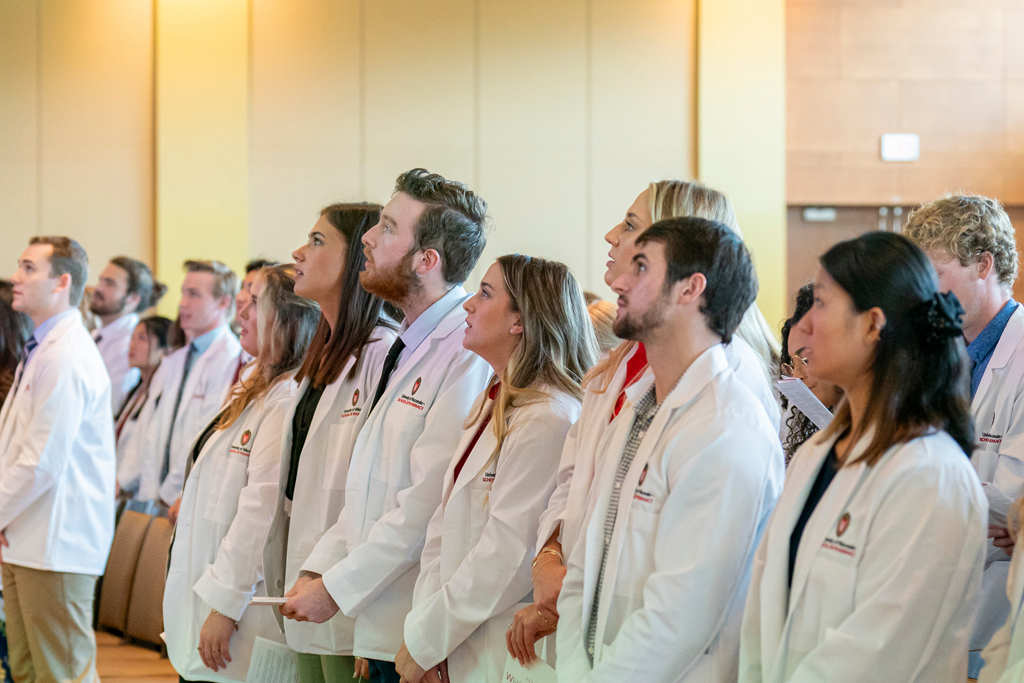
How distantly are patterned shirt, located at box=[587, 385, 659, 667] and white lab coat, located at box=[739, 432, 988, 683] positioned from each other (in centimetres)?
35

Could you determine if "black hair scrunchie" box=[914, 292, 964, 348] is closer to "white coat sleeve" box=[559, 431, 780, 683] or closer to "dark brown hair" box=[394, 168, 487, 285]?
"white coat sleeve" box=[559, 431, 780, 683]

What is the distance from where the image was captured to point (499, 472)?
2291 mm

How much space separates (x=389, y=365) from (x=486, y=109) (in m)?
5.56

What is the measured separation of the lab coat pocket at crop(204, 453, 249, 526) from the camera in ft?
9.78

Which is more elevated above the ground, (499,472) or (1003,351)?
(1003,351)

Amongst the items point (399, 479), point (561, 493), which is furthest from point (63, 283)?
point (561, 493)

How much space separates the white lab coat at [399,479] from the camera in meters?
2.49

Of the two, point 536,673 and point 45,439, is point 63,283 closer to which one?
point 45,439

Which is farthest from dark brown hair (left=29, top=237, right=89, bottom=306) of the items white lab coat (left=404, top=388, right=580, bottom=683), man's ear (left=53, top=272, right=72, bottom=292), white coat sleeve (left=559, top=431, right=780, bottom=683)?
white coat sleeve (left=559, top=431, right=780, bottom=683)

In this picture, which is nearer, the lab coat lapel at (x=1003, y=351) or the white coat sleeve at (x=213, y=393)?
the lab coat lapel at (x=1003, y=351)

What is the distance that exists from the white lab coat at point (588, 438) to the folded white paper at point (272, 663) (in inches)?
40.4

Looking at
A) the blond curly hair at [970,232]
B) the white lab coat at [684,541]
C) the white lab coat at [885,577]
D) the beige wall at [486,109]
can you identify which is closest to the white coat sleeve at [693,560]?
the white lab coat at [684,541]

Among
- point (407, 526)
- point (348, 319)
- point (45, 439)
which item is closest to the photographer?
point (407, 526)

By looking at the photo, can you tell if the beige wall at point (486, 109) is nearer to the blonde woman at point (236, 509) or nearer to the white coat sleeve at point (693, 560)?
the blonde woman at point (236, 509)
